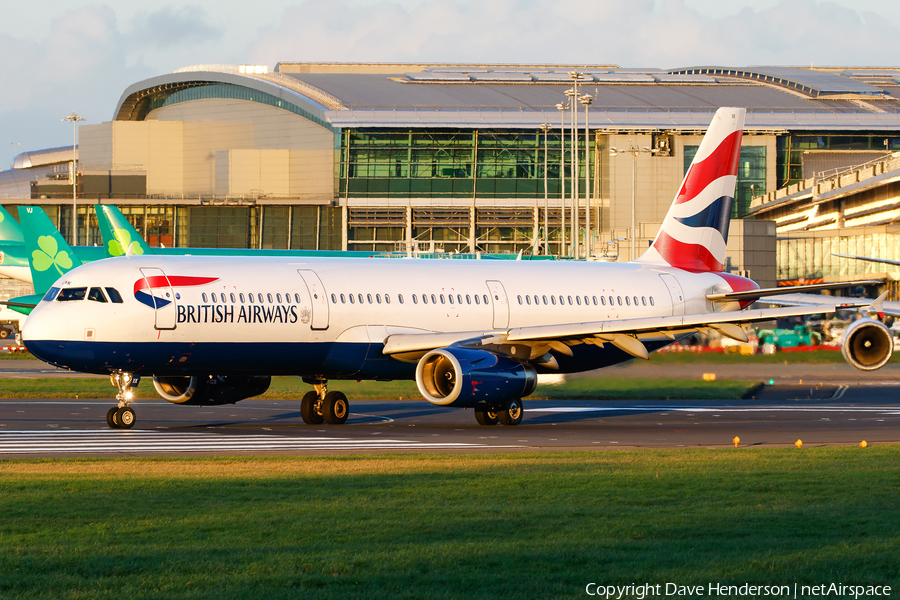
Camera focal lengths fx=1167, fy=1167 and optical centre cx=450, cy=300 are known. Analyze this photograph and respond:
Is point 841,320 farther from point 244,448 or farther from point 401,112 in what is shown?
point 401,112

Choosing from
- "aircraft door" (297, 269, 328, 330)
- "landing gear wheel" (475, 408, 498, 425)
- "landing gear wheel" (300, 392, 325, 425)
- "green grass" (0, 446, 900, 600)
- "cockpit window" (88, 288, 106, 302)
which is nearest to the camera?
"green grass" (0, 446, 900, 600)

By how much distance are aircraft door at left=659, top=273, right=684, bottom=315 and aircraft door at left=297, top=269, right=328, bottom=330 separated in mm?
11169

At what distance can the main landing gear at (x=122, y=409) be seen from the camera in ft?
85.5

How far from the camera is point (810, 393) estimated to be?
133 ft

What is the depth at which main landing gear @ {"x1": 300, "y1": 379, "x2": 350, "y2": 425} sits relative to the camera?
2889 centimetres

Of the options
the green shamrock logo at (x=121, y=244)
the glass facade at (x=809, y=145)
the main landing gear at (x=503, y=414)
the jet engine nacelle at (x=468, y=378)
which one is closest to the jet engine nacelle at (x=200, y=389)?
the jet engine nacelle at (x=468, y=378)

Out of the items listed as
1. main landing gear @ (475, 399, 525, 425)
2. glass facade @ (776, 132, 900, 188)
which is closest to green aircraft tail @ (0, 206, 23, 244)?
main landing gear @ (475, 399, 525, 425)

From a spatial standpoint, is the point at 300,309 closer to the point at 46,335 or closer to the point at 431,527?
the point at 46,335

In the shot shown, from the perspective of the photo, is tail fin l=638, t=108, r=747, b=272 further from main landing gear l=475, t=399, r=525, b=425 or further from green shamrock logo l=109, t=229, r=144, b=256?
green shamrock logo l=109, t=229, r=144, b=256

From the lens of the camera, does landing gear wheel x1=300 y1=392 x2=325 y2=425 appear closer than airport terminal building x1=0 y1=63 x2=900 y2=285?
Yes

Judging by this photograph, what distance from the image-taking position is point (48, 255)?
58344mm

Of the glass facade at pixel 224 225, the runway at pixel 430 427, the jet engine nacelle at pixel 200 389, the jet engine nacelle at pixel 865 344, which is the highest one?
the glass facade at pixel 224 225

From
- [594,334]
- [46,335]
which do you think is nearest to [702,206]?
[594,334]

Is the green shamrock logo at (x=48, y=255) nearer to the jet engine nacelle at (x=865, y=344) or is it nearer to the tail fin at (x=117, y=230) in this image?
the tail fin at (x=117, y=230)
